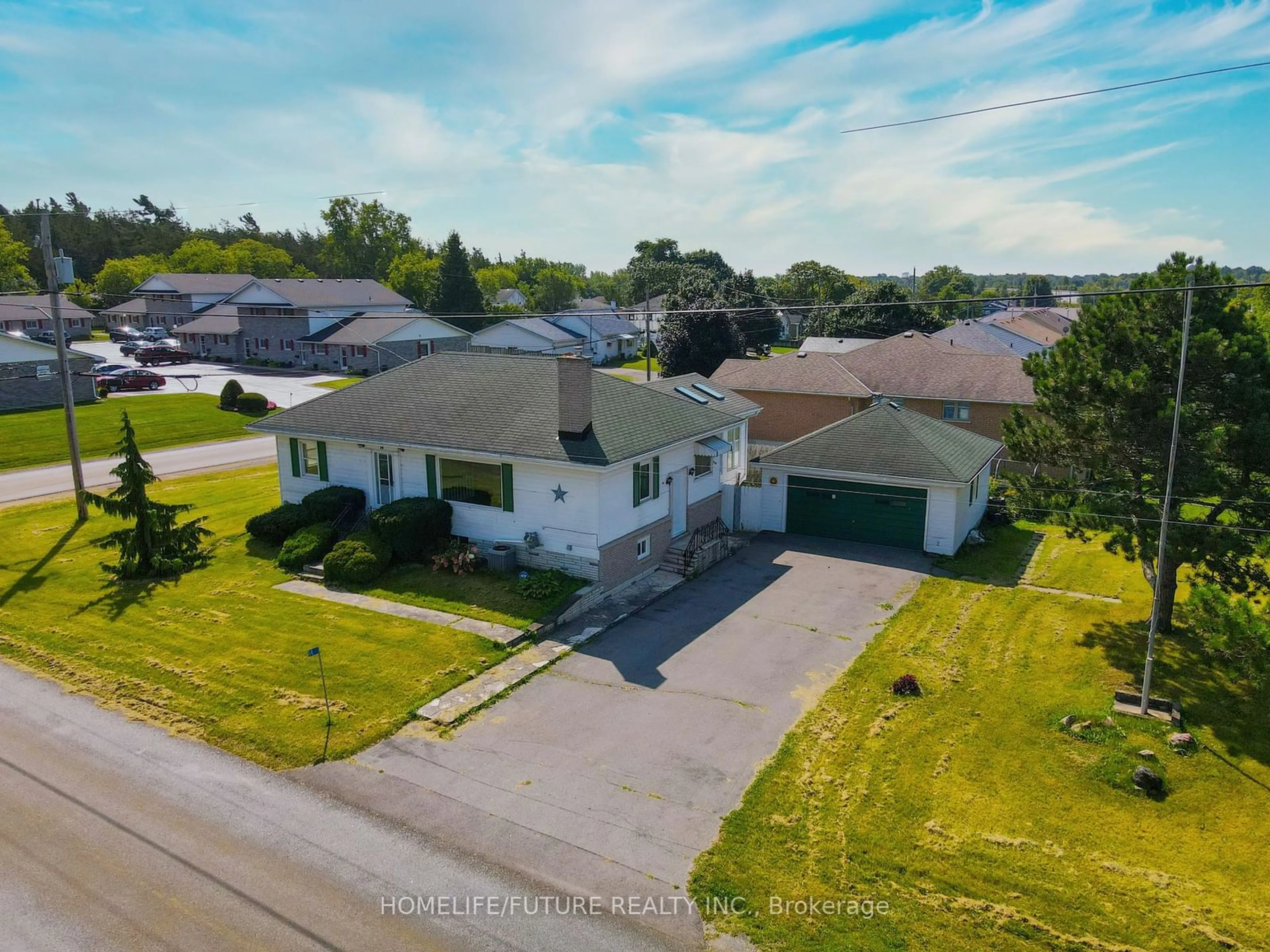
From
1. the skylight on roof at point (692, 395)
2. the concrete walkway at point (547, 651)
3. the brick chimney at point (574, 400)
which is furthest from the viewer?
the skylight on roof at point (692, 395)

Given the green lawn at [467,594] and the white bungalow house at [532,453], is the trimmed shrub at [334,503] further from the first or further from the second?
the green lawn at [467,594]

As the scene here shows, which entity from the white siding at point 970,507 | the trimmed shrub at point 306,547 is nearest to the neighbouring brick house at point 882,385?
the white siding at point 970,507

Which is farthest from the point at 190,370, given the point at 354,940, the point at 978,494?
the point at 354,940

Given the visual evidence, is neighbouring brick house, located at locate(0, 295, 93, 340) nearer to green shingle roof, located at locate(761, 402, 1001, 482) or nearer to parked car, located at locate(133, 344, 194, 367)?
parked car, located at locate(133, 344, 194, 367)

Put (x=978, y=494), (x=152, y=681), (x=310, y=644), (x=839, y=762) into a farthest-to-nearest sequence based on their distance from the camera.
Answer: (x=978, y=494) < (x=310, y=644) < (x=152, y=681) < (x=839, y=762)

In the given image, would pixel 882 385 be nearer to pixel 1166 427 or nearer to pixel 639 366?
pixel 1166 427

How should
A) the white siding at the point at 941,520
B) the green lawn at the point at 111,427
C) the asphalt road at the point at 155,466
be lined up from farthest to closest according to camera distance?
the green lawn at the point at 111,427 < the asphalt road at the point at 155,466 < the white siding at the point at 941,520

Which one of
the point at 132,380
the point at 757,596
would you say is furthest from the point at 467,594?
the point at 132,380

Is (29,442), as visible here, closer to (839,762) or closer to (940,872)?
(839,762)
